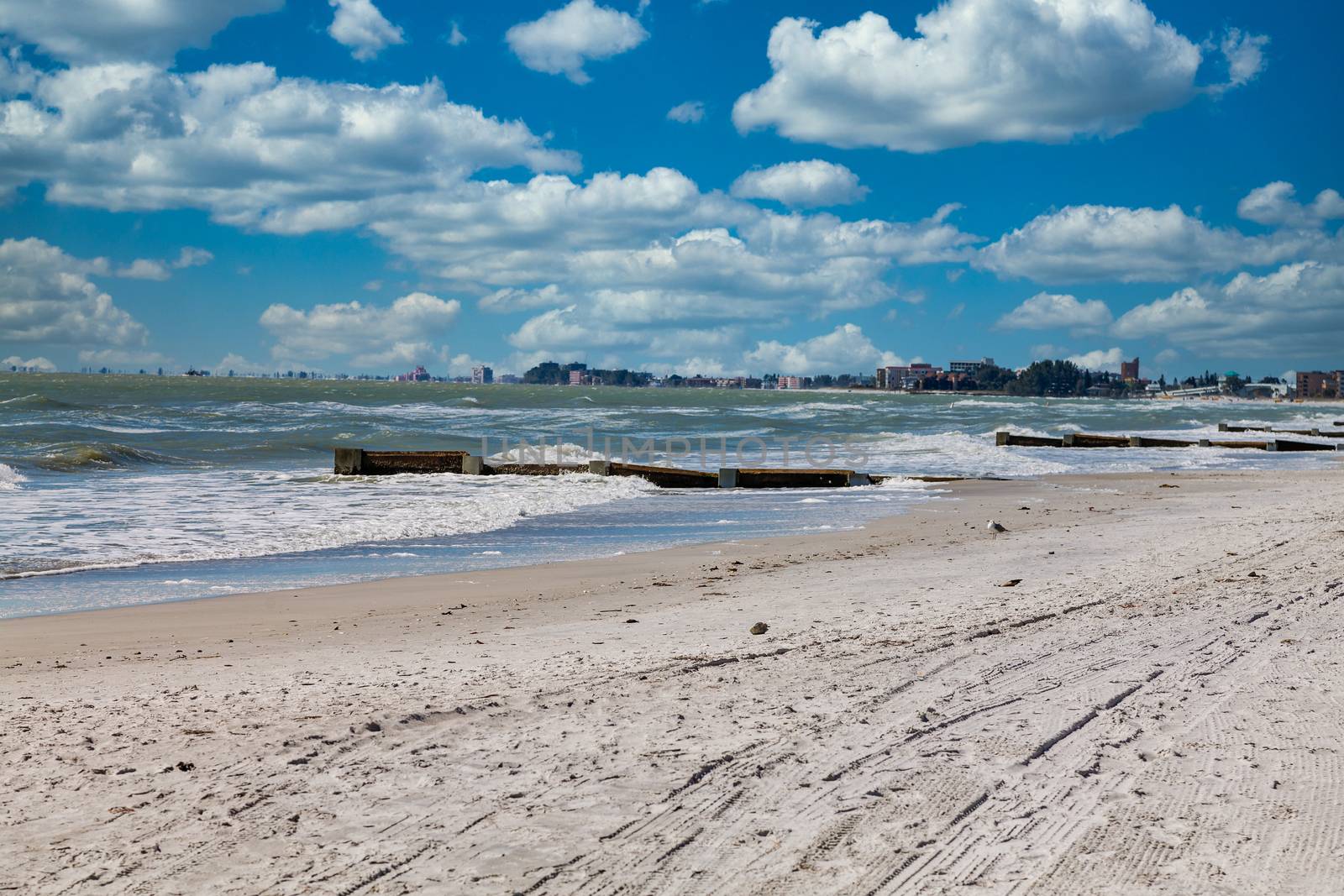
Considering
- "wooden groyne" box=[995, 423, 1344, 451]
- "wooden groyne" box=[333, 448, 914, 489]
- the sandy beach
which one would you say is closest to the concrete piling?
"wooden groyne" box=[995, 423, 1344, 451]

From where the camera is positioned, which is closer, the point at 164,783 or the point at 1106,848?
the point at 1106,848

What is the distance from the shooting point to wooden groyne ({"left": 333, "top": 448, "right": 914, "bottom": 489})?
18984 millimetres

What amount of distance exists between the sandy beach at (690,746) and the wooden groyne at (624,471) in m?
11.6

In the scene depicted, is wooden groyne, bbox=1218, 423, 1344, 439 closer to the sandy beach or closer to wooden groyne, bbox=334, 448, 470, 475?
wooden groyne, bbox=334, 448, 470, 475

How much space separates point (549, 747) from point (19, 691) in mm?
2638

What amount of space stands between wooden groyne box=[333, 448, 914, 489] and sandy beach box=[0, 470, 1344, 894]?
37.9 feet

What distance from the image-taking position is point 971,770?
3570mm

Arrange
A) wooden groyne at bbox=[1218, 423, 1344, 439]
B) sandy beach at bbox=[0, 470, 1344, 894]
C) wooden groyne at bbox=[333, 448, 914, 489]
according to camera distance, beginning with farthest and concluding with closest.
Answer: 1. wooden groyne at bbox=[1218, 423, 1344, 439]
2. wooden groyne at bbox=[333, 448, 914, 489]
3. sandy beach at bbox=[0, 470, 1344, 894]

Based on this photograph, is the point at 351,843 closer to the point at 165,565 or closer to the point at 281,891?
the point at 281,891

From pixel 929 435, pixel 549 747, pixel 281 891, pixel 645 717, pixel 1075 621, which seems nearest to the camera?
pixel 281 891

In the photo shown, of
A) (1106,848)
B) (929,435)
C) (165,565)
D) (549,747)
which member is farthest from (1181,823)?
(929,435)

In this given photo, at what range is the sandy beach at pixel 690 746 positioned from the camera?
9.46 ft

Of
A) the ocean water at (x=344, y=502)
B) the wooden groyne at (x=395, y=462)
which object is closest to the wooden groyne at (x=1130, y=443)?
the ocean water at (x=344, y=502)

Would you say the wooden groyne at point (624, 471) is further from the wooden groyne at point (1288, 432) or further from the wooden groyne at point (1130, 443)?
the wooden groyne at point (1288, 432)
